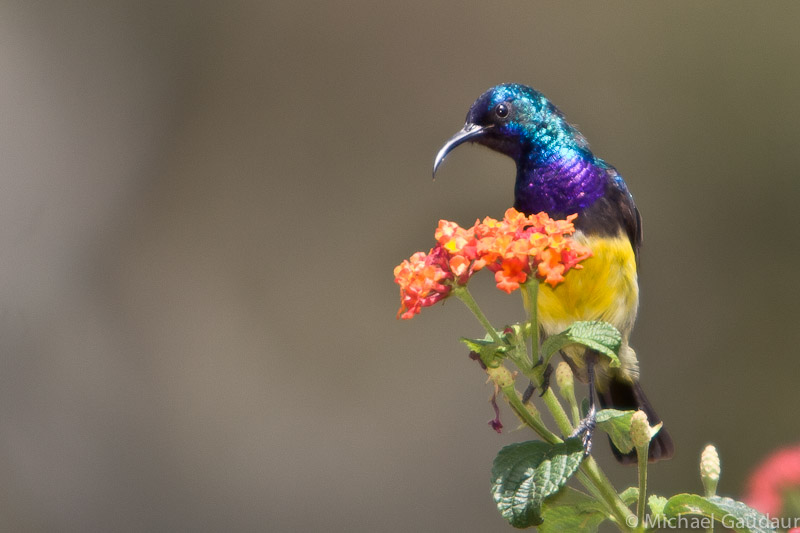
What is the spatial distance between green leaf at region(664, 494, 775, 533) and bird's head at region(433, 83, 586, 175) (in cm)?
131

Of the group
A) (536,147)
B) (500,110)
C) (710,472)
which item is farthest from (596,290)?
(710,472)

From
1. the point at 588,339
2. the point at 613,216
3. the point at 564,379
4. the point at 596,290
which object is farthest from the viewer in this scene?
the point at 613,216

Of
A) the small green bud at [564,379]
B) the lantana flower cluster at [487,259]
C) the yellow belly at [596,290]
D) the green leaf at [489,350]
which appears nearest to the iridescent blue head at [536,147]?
the yellow belly at [596,290]

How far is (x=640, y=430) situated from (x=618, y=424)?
104 mm

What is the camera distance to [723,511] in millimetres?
1337

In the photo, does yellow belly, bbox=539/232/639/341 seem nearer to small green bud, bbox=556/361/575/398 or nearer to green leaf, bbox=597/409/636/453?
small green bud, bbox=556/361/575/398

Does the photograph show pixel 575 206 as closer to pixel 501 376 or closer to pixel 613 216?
pixel 613 216

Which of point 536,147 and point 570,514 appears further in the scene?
point 536,147

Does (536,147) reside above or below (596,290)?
above

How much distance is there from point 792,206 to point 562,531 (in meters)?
3.82

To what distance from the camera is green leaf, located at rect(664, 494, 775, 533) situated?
1.32 metres

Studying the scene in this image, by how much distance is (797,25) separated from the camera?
15.7ft

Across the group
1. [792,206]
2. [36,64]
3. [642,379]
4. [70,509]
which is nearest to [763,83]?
[792,206]

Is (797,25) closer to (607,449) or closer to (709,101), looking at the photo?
(709,101)
